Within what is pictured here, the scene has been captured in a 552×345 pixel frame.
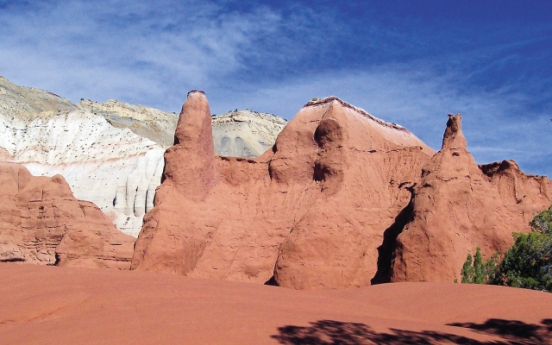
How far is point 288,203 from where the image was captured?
1046 inches

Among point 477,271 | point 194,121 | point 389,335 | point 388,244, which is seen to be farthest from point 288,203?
point 389,335

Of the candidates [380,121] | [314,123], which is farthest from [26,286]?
[380,121]

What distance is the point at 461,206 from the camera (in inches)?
885

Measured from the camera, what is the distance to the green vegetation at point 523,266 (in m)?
18.0

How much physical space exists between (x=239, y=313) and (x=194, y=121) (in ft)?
57.5

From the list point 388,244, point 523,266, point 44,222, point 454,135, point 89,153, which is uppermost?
point 89,153

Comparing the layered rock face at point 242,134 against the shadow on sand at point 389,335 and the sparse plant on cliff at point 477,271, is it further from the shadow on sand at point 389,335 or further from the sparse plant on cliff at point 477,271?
the shadow on sand at point 389,335

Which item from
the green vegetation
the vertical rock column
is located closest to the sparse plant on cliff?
the green vegetation

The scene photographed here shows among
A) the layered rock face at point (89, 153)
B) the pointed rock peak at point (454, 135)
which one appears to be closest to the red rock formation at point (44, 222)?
the layered rock face at point (89, 153)

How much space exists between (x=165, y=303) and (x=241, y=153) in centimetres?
6730

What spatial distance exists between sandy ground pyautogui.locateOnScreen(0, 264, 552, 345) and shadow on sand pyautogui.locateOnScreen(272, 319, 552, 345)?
2 cm

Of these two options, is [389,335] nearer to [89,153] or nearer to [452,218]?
[452,218]

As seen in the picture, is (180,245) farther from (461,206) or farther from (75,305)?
(75,305)

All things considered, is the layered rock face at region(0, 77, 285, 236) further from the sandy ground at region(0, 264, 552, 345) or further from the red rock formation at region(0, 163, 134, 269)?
the sandy ground at region(0, 264, 552, 345)
